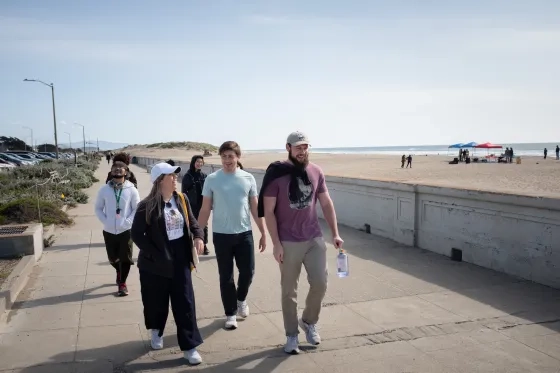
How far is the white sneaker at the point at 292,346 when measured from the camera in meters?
4.57

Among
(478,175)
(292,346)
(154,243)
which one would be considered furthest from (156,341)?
(478,175)

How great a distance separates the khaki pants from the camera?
462cm

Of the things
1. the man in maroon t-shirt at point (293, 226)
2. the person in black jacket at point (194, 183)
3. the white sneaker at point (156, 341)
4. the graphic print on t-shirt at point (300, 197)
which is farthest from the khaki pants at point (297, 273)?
the person in black jacket at point (194, 183)

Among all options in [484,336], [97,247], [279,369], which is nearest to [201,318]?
[279,369]

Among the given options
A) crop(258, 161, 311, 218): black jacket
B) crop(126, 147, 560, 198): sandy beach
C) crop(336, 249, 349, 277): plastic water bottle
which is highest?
crop(258, 161, 311, 218): black jacket

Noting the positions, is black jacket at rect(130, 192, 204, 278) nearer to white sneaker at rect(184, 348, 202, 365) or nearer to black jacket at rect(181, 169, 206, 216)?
white sneaker at rect(184, 348, 202, 365)

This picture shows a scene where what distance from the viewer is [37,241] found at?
8602 millimetres

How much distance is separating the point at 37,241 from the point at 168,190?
199 inches

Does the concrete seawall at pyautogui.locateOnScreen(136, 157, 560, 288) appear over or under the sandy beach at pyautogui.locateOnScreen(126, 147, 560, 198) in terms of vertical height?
over

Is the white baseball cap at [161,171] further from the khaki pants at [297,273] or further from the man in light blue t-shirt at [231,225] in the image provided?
the khaki pants at [297,273]

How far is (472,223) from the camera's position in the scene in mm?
7492

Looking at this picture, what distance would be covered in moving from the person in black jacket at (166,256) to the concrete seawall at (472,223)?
4139 millimetres

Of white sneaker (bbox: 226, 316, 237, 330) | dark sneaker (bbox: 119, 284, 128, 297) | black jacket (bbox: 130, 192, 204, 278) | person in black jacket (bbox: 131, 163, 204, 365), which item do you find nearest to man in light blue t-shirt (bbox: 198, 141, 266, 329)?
white sneaker (bbox: 226, 316, 237, 330)

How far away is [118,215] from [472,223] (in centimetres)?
480
